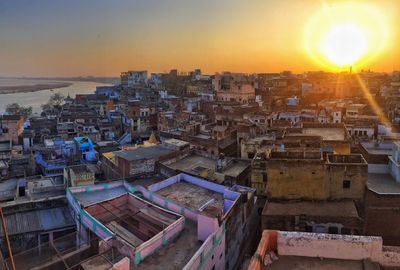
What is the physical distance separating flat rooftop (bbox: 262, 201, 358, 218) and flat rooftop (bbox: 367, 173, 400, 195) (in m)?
1.90

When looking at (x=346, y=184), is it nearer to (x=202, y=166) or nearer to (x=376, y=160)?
(x=376, y=160)

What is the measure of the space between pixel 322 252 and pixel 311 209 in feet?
20.6

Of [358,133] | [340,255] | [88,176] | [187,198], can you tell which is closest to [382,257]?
[340,255]

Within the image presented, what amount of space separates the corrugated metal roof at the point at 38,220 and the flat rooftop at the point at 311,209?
8.73 meters

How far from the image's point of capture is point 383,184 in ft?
61.1

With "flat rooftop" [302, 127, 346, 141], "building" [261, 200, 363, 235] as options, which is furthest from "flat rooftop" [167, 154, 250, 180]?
"building" [261, 200, 363, 235]

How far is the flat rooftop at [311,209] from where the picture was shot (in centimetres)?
1559

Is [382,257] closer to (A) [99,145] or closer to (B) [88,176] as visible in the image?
(B) [88,176]

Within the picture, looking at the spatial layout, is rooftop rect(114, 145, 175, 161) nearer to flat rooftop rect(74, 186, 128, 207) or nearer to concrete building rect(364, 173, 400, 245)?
flat rooftop rect(74, 186, 128, 207)

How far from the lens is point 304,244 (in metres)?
10.1

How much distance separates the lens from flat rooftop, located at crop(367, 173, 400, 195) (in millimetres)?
17391

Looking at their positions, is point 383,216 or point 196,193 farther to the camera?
point 196,193

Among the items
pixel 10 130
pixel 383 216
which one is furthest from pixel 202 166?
pixel 10 130

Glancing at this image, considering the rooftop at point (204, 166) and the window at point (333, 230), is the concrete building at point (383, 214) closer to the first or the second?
the window at point (333, 230)
